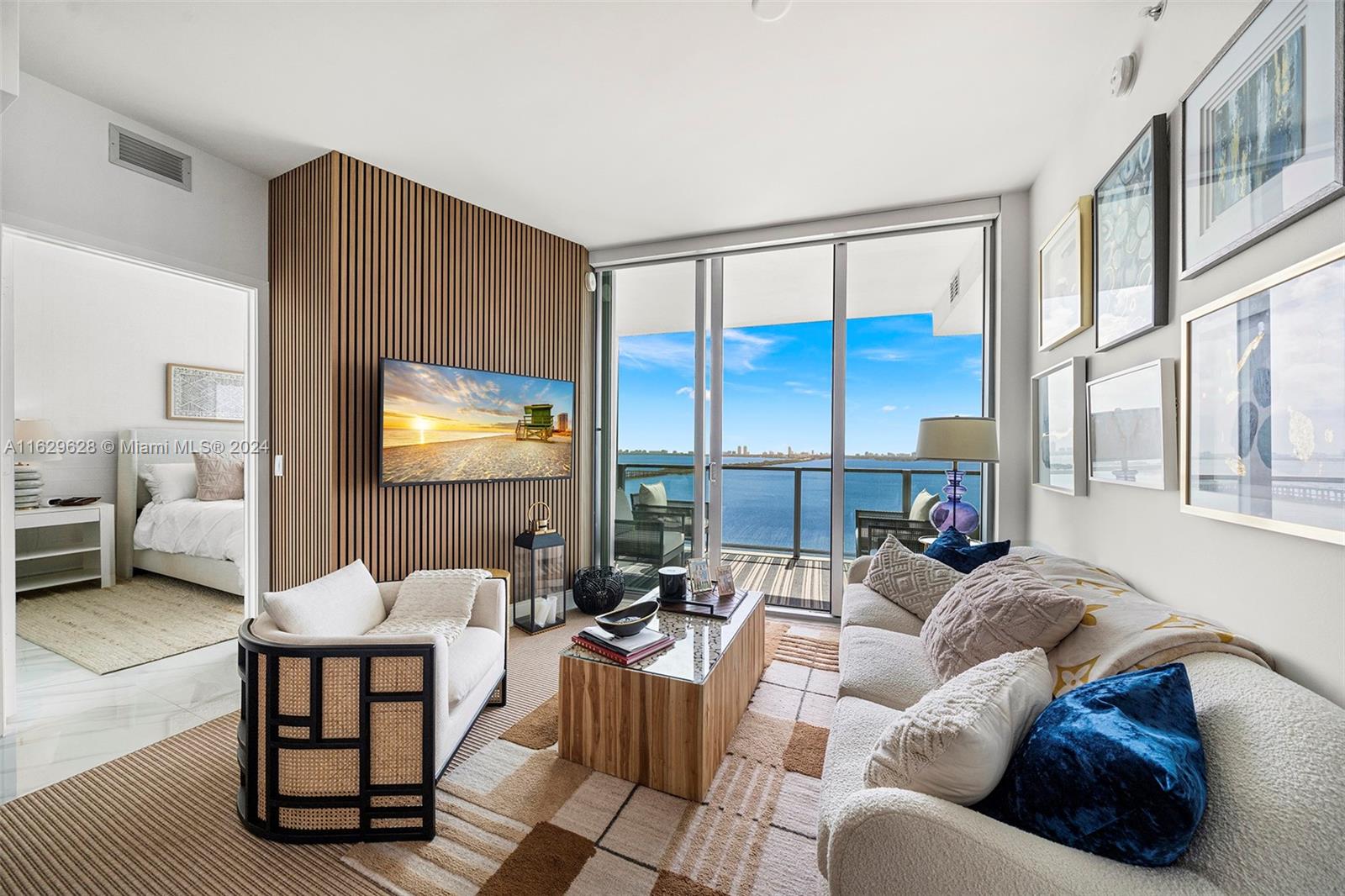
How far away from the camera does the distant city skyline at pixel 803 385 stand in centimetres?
353

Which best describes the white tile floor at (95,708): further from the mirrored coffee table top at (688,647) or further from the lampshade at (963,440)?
the lampshade at (963,440)

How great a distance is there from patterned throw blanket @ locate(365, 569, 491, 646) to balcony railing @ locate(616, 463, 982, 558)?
2.03m

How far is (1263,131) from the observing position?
117cm

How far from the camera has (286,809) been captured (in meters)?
1.59

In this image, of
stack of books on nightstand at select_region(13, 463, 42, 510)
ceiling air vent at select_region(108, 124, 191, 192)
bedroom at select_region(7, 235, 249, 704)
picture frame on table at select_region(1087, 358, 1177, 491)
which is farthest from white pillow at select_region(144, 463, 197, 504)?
picture frame on table at select_region(1087, 358, 1177, 491)

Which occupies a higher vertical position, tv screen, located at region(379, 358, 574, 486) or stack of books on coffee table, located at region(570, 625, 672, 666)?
tv screen, located at region(379, 358, 574, 486)

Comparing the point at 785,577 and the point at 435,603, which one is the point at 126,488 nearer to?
the point at 435,603

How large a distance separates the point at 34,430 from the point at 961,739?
522cm

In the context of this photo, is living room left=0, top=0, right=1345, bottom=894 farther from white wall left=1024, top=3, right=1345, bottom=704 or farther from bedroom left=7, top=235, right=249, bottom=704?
bedroom left=7, top=235, right=249, bottom=704

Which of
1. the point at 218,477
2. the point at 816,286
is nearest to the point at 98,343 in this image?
the point at 218,477

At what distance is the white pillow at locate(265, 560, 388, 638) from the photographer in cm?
170

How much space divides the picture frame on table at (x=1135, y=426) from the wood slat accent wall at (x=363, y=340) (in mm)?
3308

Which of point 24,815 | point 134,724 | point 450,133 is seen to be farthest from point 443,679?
point 450,133

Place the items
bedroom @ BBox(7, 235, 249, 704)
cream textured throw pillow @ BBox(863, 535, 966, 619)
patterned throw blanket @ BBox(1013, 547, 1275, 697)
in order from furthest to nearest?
bedroom @ BBox(7, 235, 249, 704) → cream textured throw pillow @ BBox(863, 535, 966, 619) → patterned throw blanket @ BBox(1013, 547, 1275, 697)
